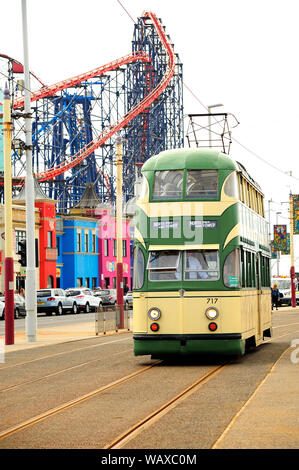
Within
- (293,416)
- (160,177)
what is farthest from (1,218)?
(293,416)

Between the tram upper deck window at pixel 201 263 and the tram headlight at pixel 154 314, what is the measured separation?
37.6 inches

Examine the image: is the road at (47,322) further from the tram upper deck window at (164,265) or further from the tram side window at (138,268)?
the tram upper deck window at (164,265)

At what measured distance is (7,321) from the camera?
2945 cm

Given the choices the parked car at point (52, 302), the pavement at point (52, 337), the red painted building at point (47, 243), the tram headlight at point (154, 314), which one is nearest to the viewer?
the tram headlight at point (154, 314)

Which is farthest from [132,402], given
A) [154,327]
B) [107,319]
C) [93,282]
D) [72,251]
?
[93,282]

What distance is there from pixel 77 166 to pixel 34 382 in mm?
76215

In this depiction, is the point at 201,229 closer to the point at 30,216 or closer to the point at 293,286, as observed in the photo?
the point at 30,216

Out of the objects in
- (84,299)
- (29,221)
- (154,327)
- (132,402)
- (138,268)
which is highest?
(29,221)

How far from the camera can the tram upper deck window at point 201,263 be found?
19562 mm

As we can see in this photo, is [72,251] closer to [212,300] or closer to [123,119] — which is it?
[123,119]

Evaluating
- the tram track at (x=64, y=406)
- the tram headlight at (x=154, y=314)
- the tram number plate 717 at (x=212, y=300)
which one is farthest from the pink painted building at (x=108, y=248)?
the tram track at (x=64, y=406)

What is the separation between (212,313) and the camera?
1930 centimetres

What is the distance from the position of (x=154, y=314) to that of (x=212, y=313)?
1164 millimetres

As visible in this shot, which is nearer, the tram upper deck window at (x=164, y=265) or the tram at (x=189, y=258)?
the tram at (x=189, y=258)
